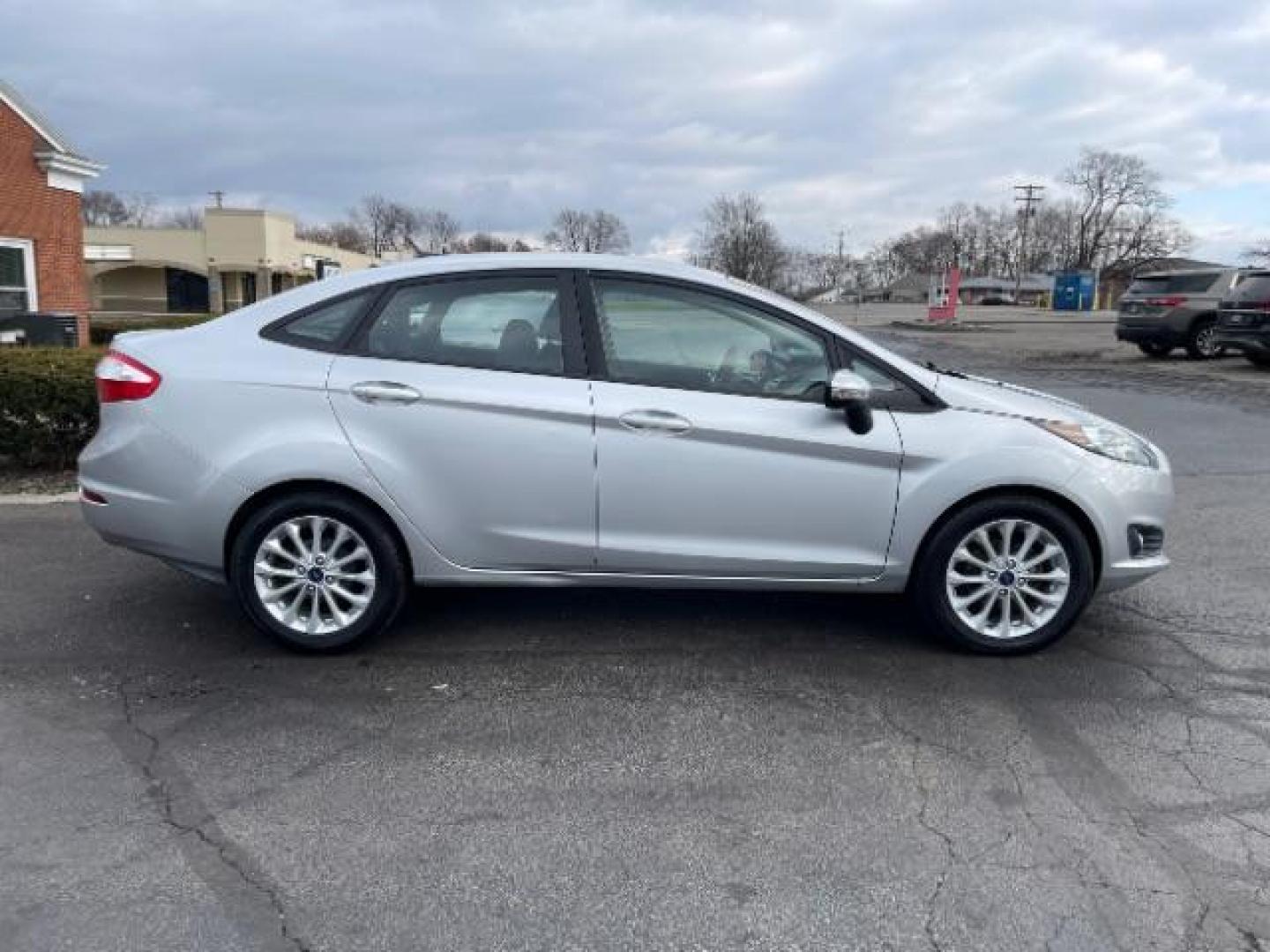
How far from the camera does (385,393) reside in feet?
13.6

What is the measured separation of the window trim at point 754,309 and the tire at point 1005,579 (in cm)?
55

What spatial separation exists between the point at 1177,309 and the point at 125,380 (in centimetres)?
2043

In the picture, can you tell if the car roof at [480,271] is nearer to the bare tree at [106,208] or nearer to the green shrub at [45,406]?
the green shrub at [45,406]

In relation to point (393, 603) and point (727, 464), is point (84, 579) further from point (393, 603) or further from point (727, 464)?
point (727, 464)

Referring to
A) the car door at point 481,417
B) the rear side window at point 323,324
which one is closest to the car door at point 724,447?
the car door at point 481,417

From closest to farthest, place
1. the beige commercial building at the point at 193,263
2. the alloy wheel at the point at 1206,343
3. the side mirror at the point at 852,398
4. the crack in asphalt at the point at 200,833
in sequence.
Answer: the crack in asphalt at the point at 200,833
the side mirror at the point at 852,398
the alloy wheel at the point at 1206,343
the beige commercial building at the point at 193,263

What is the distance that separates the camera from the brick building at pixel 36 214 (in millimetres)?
17516

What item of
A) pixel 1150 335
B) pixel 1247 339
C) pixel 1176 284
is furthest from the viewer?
pixel 1150 335

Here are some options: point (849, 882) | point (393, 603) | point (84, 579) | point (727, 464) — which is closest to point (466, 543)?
point (393, 603)

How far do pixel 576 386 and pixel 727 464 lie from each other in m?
0.70

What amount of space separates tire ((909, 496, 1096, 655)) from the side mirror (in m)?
0.59

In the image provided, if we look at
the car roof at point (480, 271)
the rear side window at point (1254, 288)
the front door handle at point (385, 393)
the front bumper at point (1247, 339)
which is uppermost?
the rear side window at point (1254, 288)

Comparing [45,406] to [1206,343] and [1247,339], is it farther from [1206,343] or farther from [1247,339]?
[1206,343]

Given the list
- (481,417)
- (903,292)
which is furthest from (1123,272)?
(481,417)
